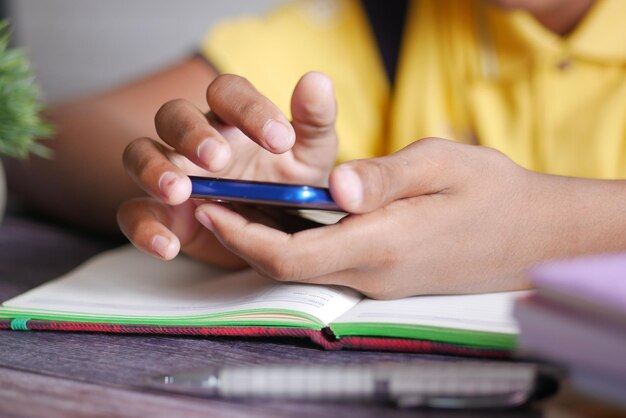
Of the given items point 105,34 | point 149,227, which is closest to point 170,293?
point 149,227

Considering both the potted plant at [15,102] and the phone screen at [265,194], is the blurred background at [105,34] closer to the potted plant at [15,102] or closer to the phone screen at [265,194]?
the potted plant at [15,102]

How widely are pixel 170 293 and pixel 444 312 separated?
0.21m

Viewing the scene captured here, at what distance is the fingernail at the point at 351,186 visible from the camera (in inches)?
17.6

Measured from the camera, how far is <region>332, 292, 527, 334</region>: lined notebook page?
0.46 m

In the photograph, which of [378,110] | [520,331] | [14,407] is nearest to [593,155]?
[378,110]

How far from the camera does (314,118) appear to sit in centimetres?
60

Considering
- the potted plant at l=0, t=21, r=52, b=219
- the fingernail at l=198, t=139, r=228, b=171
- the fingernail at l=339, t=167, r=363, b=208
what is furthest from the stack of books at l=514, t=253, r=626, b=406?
the potted plant at l=0, t=21, r=52, b=219

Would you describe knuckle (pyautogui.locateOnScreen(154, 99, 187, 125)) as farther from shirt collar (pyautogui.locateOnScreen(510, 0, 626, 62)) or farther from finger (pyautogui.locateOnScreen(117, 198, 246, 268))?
shirt collar (pyautogui.locateOnScreen(510, 0, 626, 62))

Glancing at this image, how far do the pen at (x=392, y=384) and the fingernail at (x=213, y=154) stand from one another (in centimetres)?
15

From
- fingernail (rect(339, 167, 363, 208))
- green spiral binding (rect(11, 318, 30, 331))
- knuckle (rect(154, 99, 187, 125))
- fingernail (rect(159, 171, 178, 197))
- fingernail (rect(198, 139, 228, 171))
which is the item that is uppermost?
knuckle (rect(154, 99, 187, 125))

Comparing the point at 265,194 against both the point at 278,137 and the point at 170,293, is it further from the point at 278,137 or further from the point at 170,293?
the point at 170,293

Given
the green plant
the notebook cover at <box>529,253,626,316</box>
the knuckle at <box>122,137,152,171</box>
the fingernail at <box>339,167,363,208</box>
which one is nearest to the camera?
the notebook cover at <box>529,253,626,316</box>

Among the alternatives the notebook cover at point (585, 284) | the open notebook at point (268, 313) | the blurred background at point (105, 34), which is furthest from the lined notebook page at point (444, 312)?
the blurred background at point (105, 34)

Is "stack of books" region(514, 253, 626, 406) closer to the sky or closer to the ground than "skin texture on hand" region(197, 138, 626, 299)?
closer to the ground
